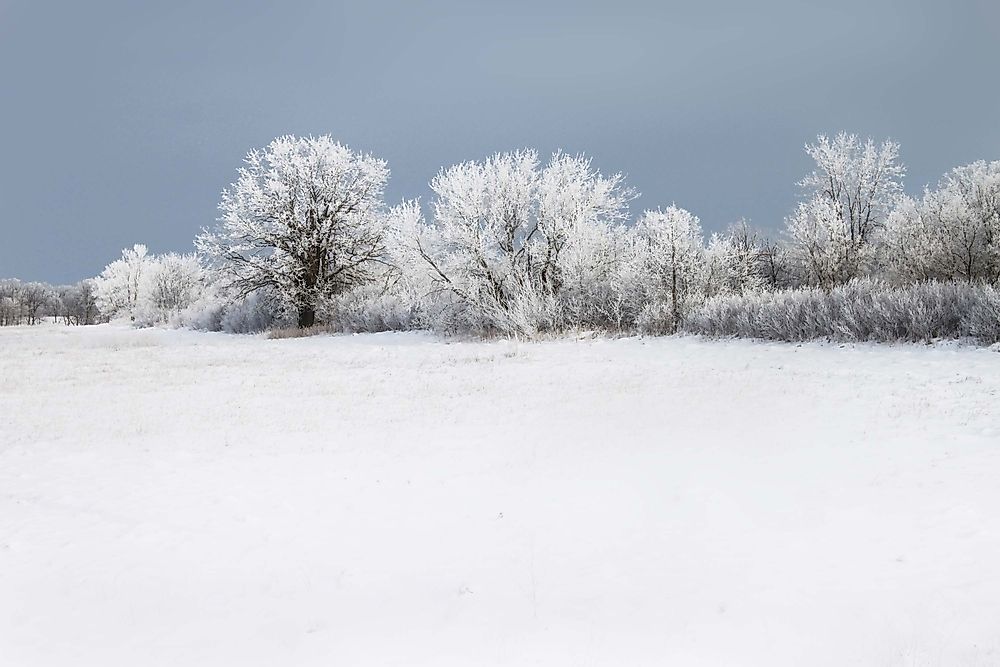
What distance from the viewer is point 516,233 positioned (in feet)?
80.6

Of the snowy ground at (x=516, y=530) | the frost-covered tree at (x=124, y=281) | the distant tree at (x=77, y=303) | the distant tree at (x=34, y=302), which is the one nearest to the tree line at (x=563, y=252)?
the snowy ground at (x=516, y=530)

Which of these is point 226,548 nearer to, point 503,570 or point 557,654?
point 503,570

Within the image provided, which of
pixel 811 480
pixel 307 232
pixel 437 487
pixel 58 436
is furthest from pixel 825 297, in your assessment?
pixel 307 232

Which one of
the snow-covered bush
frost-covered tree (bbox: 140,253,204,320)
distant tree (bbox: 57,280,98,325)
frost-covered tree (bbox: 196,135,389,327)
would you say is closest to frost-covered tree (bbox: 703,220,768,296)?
the snow-covered bush

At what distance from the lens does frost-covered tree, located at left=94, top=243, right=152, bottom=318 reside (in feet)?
226

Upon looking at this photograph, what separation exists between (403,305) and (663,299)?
1077 cm

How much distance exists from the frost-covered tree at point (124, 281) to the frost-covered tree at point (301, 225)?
44.4 meters

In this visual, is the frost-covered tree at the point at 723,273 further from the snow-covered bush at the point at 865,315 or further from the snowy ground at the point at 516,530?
the snowy ground at the point at 516,530

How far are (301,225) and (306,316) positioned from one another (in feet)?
14.6

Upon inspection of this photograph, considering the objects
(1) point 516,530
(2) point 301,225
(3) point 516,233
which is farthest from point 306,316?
(1) point 516,530

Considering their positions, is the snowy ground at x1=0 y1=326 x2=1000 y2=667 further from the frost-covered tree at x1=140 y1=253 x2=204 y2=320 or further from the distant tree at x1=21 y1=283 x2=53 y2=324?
the distant tree at x1=21 y1=283 x2=53 y2=324

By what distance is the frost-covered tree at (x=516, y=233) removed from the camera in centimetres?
2355

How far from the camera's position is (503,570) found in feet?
15.3

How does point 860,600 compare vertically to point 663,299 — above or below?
below
